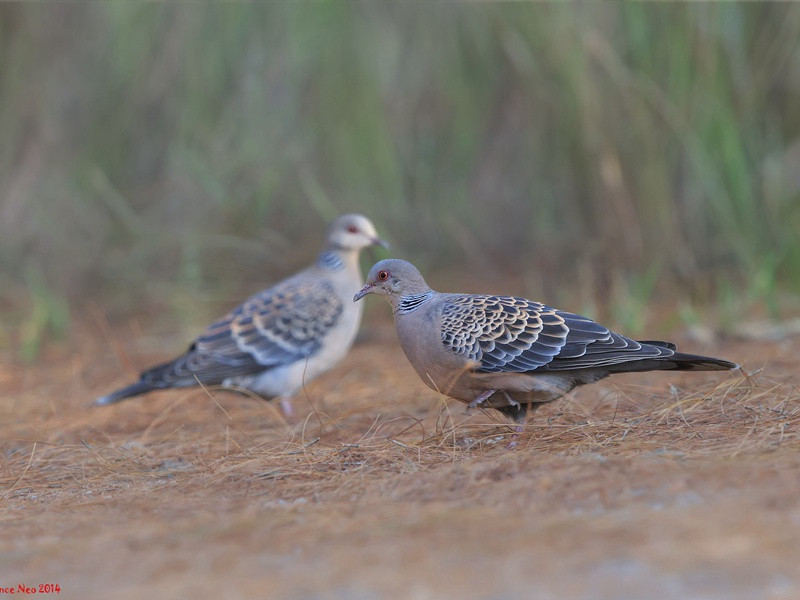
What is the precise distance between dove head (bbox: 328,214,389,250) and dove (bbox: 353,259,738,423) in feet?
7.20

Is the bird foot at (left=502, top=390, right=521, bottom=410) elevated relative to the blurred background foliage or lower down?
lower down

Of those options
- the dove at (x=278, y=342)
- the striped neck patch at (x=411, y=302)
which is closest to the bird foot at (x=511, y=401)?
the striped neck patch at (x=411, y=302)

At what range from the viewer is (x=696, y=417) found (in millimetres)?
3572

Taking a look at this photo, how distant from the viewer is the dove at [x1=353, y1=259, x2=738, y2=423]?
3643mm

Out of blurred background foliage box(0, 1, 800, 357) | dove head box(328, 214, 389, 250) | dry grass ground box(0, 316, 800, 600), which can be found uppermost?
blurred background foliage box(0, 1, 800, 357)

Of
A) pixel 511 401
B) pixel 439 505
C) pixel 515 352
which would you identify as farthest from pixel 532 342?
pixel 439 505

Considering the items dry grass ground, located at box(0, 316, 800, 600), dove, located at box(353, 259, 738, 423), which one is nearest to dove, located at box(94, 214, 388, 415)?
dry grass ground, located at box(0, 316, 800, 600)

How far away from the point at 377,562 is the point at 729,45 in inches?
192

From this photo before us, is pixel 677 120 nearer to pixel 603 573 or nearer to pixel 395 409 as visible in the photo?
pixel 395 409

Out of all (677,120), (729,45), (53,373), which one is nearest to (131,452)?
(53,373)

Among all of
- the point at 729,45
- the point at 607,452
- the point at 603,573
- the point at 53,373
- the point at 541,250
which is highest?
the point at 729,45

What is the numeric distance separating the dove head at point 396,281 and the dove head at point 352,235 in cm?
174

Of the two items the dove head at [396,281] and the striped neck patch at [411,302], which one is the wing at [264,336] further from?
the striped neck patch at [411,302]

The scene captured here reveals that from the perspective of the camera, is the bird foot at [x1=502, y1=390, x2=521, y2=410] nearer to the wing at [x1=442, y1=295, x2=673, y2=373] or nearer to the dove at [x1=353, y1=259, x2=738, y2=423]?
the dove at [x1=353, y1=259, x2=738, y2=423]
